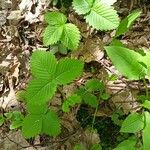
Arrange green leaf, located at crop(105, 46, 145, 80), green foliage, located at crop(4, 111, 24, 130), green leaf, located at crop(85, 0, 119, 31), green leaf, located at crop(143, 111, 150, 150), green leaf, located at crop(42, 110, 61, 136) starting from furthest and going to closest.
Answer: green foliage, located at crop(4, 111, 24, 130) → green leaf, located at crop(85, 0, 119, 31) → green leaf, located at crop(42, 110, 61, 136) → green leaf, located at crop(105, 46, 145, 80) → green leaf, located at crop(143, 111, 150, 150)

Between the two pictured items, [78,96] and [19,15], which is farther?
[19,15]

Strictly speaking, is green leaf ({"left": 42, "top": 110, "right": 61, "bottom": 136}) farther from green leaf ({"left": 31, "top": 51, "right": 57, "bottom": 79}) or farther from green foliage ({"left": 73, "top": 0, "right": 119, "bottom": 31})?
green foliage ({"left": 73, "top": 0, "right": 119, "bottom": 31})

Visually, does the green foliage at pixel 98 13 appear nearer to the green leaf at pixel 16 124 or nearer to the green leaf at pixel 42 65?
the green leaf at pixel 42 65

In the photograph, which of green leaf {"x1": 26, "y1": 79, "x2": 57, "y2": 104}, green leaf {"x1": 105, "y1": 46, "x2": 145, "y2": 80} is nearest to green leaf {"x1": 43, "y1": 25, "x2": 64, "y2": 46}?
green leaf {"x1": 26, "y1": 79, "x2": 57, "y2": 104}

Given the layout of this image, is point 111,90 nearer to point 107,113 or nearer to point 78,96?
point 107,113

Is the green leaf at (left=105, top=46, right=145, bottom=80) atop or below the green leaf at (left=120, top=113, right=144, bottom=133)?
atop

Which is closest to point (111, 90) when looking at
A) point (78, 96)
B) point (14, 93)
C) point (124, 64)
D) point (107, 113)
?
point (107, 113)
